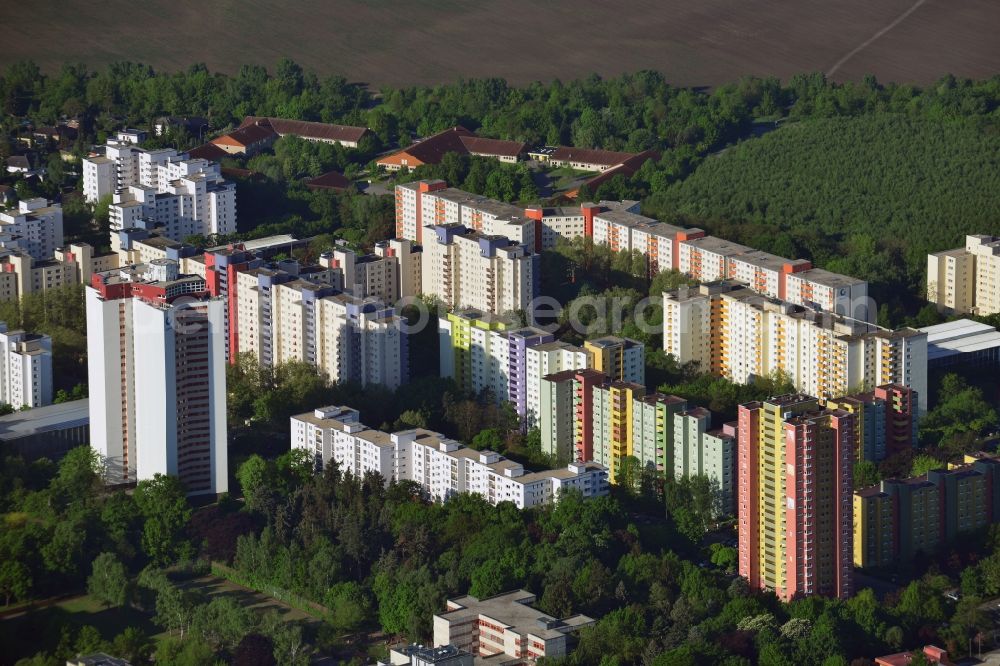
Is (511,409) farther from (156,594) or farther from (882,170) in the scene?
(882,170)

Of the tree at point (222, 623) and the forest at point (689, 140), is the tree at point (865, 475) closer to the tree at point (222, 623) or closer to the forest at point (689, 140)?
the forest at point (689, 140)

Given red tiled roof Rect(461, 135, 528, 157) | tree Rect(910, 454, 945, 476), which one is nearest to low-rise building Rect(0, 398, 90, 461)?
tree Rect(910, 454, 945, 476)

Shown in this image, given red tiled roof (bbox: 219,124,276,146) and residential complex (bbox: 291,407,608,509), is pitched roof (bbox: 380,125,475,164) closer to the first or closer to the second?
red tiled roof (bbox: 219,124,276,146)

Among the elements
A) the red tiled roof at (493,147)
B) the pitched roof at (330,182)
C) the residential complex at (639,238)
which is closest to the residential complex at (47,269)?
the residential complex at (639,238)

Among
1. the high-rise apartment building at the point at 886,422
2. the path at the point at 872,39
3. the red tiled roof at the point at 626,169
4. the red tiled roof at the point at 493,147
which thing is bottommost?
the high-rise apartment building at the point at 886,422

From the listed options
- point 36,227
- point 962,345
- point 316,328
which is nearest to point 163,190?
point 36,227

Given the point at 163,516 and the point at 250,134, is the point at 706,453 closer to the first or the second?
the point at 163,516

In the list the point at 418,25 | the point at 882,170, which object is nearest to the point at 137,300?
the point at 882,170
